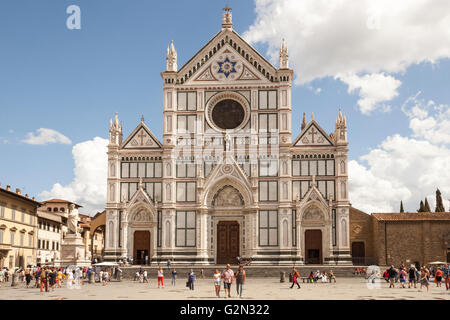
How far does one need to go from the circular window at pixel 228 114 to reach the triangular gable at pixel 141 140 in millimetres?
6092

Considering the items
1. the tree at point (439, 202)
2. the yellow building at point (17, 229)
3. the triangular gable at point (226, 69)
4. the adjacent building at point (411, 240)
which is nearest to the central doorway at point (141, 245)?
the yellow building at point (17, 229)

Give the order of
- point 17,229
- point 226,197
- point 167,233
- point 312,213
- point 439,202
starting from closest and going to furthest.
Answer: point 312,213 < point 167,233 < point 226,197 < point 17,229 < point 439,202

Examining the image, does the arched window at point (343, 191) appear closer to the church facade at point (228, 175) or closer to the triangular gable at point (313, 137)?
the church facade at point (228, 175)

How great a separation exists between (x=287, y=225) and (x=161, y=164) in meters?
13.0

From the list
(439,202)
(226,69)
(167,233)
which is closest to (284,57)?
(226,69)

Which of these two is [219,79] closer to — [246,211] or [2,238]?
[246,211]

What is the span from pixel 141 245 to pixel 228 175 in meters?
10.4

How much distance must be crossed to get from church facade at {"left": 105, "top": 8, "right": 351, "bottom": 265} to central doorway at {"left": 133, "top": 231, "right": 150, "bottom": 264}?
93 millimetres

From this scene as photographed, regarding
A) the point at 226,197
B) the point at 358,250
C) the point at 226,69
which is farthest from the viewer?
the point at 358,250

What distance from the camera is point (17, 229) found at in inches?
2162

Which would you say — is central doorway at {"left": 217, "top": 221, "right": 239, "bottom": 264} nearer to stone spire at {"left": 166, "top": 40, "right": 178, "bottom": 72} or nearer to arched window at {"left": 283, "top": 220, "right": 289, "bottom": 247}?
arched window at {"left": 283, "top": 220, "right": 289, "bottom": 247}

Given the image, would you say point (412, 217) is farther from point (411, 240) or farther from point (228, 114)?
point (228, 114)
